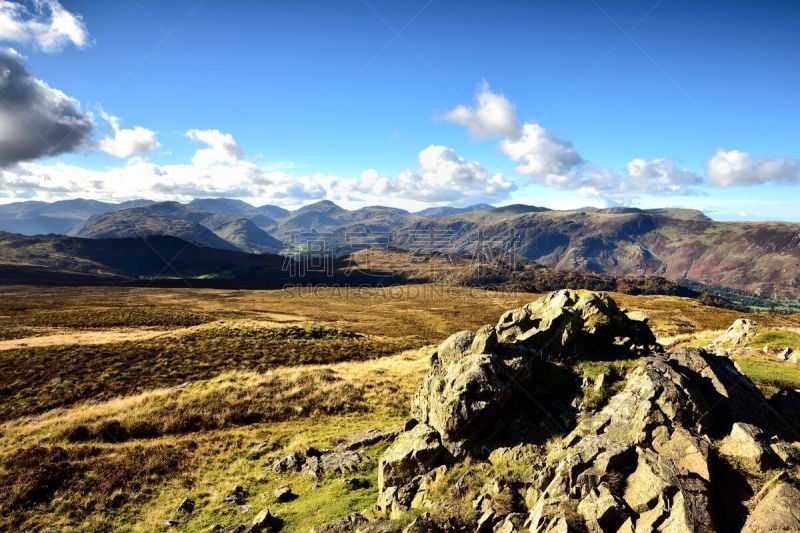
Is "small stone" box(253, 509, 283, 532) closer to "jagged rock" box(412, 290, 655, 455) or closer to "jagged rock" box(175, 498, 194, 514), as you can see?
"jagged rock" box(175, 498, 194, 514)

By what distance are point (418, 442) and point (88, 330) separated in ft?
209

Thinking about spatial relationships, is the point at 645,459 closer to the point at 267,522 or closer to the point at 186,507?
the point at 267,522

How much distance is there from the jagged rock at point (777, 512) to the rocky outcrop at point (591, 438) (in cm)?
4

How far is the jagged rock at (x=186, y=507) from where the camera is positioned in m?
17.8

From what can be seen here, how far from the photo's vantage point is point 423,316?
333ft

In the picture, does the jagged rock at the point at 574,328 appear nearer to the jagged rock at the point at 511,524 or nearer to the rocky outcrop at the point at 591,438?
the rocky outcrop at the point at 591,438

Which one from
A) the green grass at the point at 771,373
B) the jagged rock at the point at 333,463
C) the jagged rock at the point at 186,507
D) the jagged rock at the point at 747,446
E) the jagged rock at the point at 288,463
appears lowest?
the jagged rock at the point at 186,507

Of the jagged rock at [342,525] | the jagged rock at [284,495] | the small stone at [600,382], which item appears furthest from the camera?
the jagged rock at [284,495]

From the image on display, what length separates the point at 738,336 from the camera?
4059 cm

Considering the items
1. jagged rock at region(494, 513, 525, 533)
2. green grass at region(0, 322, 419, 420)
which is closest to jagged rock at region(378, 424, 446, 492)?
jagged rock at region(494, 513, 525, 533)

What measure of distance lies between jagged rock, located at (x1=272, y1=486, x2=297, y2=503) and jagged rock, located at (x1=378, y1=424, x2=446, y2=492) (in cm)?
464

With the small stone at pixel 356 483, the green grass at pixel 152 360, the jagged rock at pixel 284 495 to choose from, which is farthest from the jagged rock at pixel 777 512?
the green grass at pixel 152 360

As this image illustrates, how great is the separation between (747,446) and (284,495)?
1743 cm

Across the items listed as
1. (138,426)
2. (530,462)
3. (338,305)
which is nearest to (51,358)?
(138,426)
